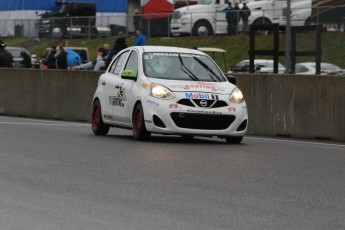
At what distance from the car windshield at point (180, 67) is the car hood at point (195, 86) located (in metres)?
0.26

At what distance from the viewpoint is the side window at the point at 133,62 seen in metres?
18.5

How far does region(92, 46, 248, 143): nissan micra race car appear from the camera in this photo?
1714 cm

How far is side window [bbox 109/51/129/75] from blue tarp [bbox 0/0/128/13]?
131 feet

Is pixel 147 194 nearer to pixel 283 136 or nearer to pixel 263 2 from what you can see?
pixel 283 136

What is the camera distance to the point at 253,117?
856 inches

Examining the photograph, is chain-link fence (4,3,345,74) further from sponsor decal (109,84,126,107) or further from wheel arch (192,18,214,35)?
sponsor decal (109,84,126,107)

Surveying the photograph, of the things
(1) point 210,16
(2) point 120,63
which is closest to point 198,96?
(2) point 120,63

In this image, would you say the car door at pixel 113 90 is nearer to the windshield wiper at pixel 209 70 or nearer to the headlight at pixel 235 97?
the windshield wiper at pixel 209 70

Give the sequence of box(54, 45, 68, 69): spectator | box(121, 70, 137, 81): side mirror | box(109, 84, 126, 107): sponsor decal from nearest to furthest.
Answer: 1. box(121, 70, 137, 81): side mirror
2. box(109, 84, 126, 107): sponsor decal
3. box(54, 45, 68, 69): spectator

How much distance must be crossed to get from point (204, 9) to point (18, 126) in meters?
26.6

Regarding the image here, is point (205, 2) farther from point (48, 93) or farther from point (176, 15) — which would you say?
point (48, 93)

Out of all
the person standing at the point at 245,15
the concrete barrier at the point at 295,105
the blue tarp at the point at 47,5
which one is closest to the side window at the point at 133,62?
the concrete barrier at the point at 295,105

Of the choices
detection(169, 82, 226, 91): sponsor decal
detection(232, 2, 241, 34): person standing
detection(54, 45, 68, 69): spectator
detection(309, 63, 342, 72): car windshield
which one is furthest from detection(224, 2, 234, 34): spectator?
detection(169, 82, 226, 91): sponsor decal

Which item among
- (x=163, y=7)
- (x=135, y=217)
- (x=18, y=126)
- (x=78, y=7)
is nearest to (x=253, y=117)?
(x=18, y=126)
